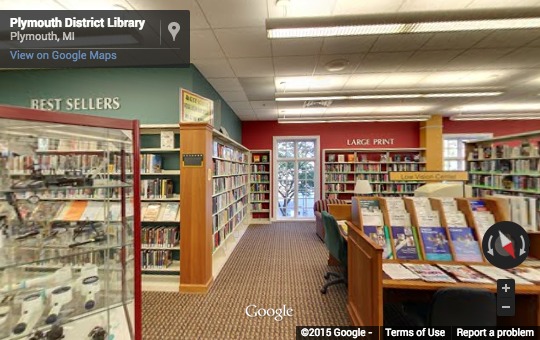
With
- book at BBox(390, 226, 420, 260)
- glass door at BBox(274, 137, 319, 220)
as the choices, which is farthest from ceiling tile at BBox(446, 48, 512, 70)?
glass door at BBox(274, 137, 319, 220)

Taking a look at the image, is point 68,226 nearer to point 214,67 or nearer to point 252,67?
point 214,67

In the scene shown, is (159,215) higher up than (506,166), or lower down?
lower down

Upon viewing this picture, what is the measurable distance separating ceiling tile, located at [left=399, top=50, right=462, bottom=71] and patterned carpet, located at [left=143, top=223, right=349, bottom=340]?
3425 millimetres

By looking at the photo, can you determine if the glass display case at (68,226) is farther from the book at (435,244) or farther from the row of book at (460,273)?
the book at (435,244)

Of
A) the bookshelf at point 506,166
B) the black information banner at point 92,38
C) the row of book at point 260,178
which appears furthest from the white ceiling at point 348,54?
the row of book at point 260,178

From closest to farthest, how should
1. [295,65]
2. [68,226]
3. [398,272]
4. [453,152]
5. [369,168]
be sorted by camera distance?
[68,226] < [398,272] < [295,65] < [369,168] < [453,152]

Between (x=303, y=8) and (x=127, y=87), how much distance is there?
8.85 feet

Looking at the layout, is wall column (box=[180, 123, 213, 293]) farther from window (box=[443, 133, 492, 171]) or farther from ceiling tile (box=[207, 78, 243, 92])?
window (box=[443, 133, 492, 171])

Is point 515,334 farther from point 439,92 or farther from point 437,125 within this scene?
point 437,125

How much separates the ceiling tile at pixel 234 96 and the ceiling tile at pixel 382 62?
240 cm

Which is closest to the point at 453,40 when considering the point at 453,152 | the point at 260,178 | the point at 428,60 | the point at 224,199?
the point at 428,60

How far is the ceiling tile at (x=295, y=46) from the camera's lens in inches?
123

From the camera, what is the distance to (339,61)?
375 cm

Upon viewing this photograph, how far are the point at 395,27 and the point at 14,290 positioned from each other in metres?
3.61
